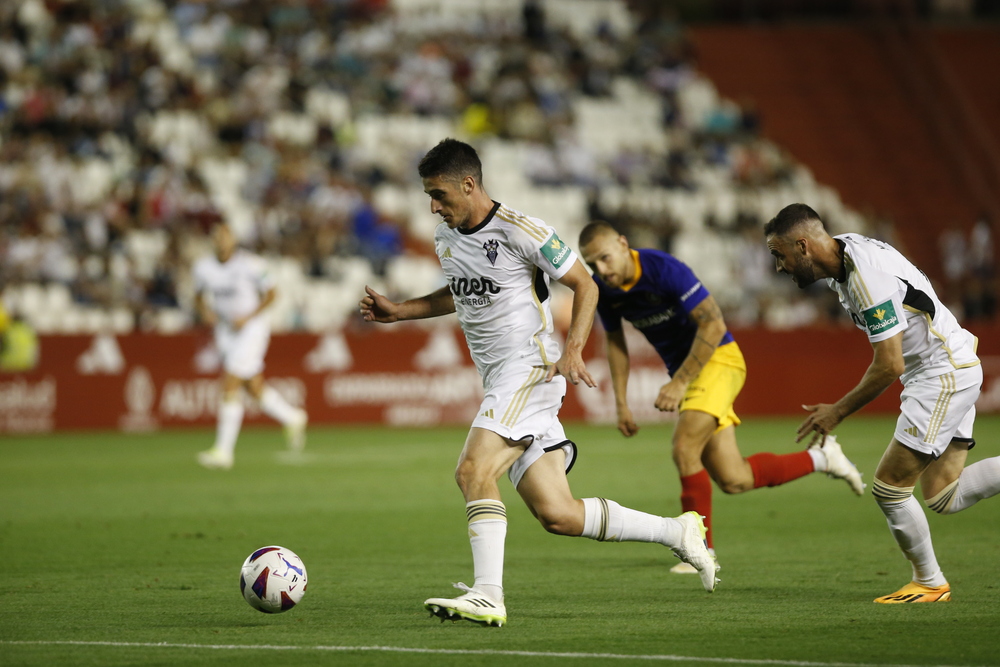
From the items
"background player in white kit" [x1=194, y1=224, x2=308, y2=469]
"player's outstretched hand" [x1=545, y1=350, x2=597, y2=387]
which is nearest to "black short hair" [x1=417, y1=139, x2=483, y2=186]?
"player's outstretched hand" [x1=545, y1=350, x2=597, y2=387]

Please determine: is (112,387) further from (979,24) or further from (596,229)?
(979,24)

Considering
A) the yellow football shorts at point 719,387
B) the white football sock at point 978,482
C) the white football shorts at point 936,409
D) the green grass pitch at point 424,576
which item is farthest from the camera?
the yellow football shorts at point 719,387

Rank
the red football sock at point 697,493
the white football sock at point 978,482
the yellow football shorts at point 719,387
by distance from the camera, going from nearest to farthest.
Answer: the white football sock at point 978,482
the red football sock at point 697,493
the yellow football shorts at point 719,387

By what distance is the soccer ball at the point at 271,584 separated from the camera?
6316mm

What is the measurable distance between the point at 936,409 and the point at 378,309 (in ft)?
9.61

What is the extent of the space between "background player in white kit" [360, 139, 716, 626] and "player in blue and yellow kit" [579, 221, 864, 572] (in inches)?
54.5

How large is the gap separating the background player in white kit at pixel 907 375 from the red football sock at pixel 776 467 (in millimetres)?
1654

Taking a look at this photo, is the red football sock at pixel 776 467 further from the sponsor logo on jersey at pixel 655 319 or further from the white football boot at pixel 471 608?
the white football boot at pixel 471 608

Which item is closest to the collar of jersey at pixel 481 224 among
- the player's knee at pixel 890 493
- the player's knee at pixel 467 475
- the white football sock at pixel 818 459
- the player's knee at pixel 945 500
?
the player's knee at pixel 467 475

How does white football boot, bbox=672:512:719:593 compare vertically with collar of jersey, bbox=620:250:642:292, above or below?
below

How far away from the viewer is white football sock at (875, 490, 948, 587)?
262 inches

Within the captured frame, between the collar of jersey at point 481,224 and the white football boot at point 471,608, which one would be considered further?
the collar of jersey at point 481,224

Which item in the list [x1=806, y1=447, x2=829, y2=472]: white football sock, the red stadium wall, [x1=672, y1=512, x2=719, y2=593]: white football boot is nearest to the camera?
[x1=672, y1=512, x2=719, y2=593]: white football boot

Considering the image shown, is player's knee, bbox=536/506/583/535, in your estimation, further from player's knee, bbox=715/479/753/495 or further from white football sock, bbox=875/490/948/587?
player's knee, bbox=715/479/753/495
